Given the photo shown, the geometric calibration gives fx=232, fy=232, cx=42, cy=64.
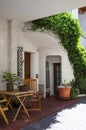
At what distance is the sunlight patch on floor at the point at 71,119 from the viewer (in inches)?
242

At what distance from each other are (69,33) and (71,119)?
4.92 meters

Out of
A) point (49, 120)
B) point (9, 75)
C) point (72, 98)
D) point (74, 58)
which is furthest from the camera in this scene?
point (74, 58)

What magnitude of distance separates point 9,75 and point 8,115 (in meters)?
1.48

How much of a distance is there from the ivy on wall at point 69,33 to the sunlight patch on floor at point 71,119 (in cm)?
300

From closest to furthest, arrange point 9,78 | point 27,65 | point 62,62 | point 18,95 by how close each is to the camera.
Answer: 1. point 18,95
2. point 9,78
3. point 27,65
4. point 62,62

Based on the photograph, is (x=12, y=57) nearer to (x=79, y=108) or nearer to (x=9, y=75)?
(x=9, y=75)

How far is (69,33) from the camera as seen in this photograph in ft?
35.4

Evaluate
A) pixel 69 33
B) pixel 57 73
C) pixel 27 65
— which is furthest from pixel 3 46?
pixel 57 73

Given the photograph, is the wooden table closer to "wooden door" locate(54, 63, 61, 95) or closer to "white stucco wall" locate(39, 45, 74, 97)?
"white stucco wall" locate(39, 45, 74, 97)

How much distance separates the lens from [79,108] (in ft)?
28.7

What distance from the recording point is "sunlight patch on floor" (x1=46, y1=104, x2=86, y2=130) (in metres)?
6.14

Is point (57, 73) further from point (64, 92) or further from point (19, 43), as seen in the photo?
point (19, 43)

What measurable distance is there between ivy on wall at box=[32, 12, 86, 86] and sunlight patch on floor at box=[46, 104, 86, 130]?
3004mm

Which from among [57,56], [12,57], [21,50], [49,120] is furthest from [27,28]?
[49,120]
